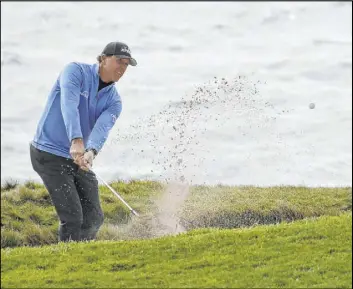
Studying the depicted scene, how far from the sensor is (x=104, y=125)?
50.0 feet

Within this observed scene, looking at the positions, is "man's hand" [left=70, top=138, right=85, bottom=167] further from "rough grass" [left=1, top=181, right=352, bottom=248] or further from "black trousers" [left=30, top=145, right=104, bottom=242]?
"rough grass" [left=1, top=181, right=352, bottom=248]

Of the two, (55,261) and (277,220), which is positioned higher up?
(55,261)

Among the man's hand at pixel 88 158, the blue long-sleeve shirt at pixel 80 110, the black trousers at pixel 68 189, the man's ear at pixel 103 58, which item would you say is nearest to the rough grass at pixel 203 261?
the black trousers at pixel 68 189

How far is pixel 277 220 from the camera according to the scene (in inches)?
846

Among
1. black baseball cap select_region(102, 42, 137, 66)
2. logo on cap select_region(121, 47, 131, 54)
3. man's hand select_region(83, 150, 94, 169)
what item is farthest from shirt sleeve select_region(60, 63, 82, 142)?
logo on cap select_region(121, 47, 131, 54)

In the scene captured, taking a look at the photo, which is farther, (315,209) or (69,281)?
(315,209)

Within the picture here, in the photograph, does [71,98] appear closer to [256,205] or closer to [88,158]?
[88,158]

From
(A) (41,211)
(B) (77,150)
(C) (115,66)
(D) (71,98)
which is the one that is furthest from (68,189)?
(A) (41,211)

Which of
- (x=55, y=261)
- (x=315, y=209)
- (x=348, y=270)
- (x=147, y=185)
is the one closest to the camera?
(x=348, y=270)

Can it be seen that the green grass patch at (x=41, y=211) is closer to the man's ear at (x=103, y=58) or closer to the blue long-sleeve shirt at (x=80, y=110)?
the blue long-sleeve shirt at (x=80, y=110)

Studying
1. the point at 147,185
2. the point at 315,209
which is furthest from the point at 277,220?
the point at 147,185

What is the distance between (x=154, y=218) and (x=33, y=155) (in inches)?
231

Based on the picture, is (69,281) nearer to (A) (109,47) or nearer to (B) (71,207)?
(B) (71,207)

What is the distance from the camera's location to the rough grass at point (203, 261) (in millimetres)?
14039
